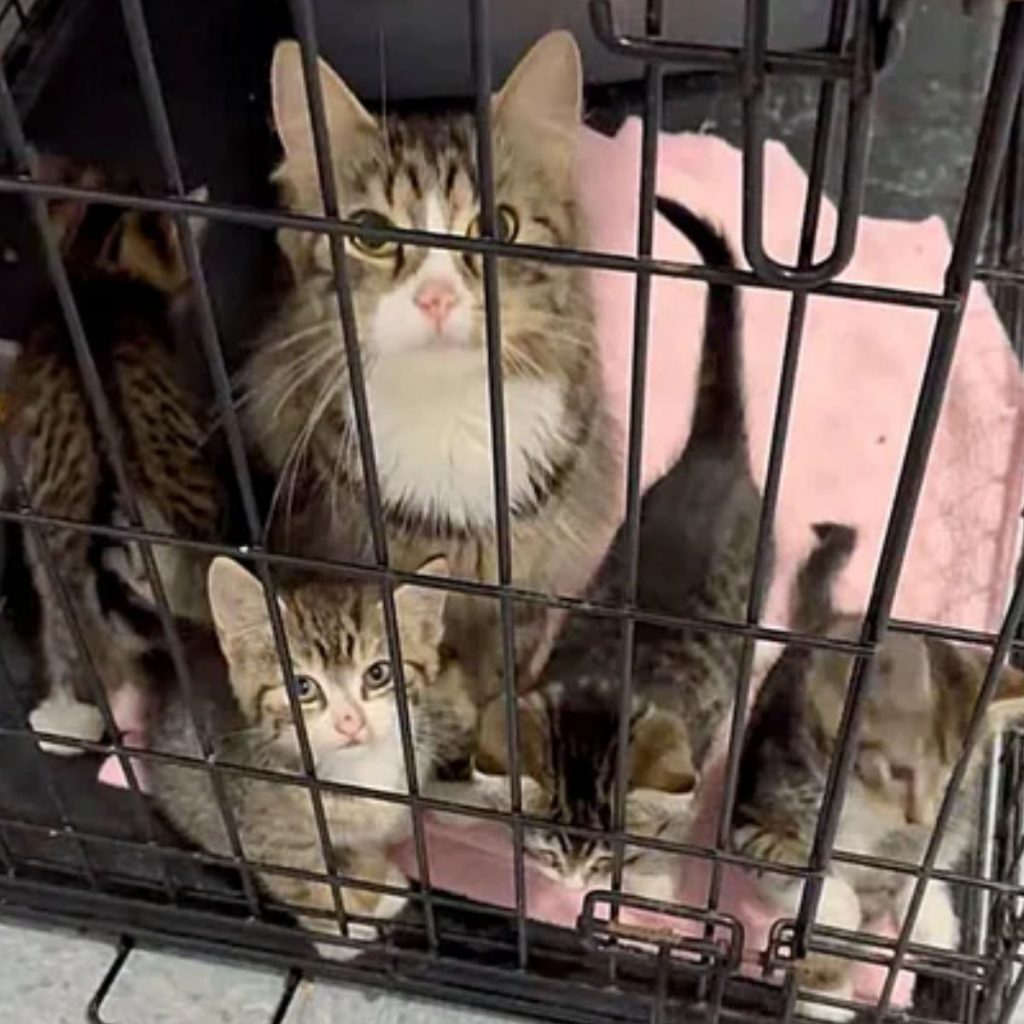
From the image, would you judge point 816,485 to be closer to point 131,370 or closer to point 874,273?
point 874,273

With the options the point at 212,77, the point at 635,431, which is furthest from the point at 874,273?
the point at 635,431

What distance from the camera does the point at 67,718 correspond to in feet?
4.03

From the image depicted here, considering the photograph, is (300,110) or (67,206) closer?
(300,110)

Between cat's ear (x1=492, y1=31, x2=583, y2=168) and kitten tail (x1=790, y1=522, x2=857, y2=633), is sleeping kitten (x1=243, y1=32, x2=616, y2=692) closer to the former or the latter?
cat's ear (x1=492, y1=31, x2=583, y2=168)

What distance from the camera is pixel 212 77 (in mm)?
1407

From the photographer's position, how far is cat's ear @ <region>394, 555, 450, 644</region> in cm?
106

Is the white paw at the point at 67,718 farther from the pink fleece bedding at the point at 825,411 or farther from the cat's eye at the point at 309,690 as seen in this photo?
the cat's eye at the point at 309,690

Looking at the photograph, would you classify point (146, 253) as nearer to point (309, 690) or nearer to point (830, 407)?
point (309, 690)

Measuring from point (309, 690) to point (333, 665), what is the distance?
0.02m

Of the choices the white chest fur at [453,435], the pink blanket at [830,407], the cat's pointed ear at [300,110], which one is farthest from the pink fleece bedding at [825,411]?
the cat's pointed ear at [300,110]

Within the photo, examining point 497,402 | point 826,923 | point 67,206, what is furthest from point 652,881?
point 67,206

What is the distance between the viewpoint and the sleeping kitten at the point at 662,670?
104 cm

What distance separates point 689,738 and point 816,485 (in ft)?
0.82

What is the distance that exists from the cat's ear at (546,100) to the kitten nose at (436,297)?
0.09 meters
